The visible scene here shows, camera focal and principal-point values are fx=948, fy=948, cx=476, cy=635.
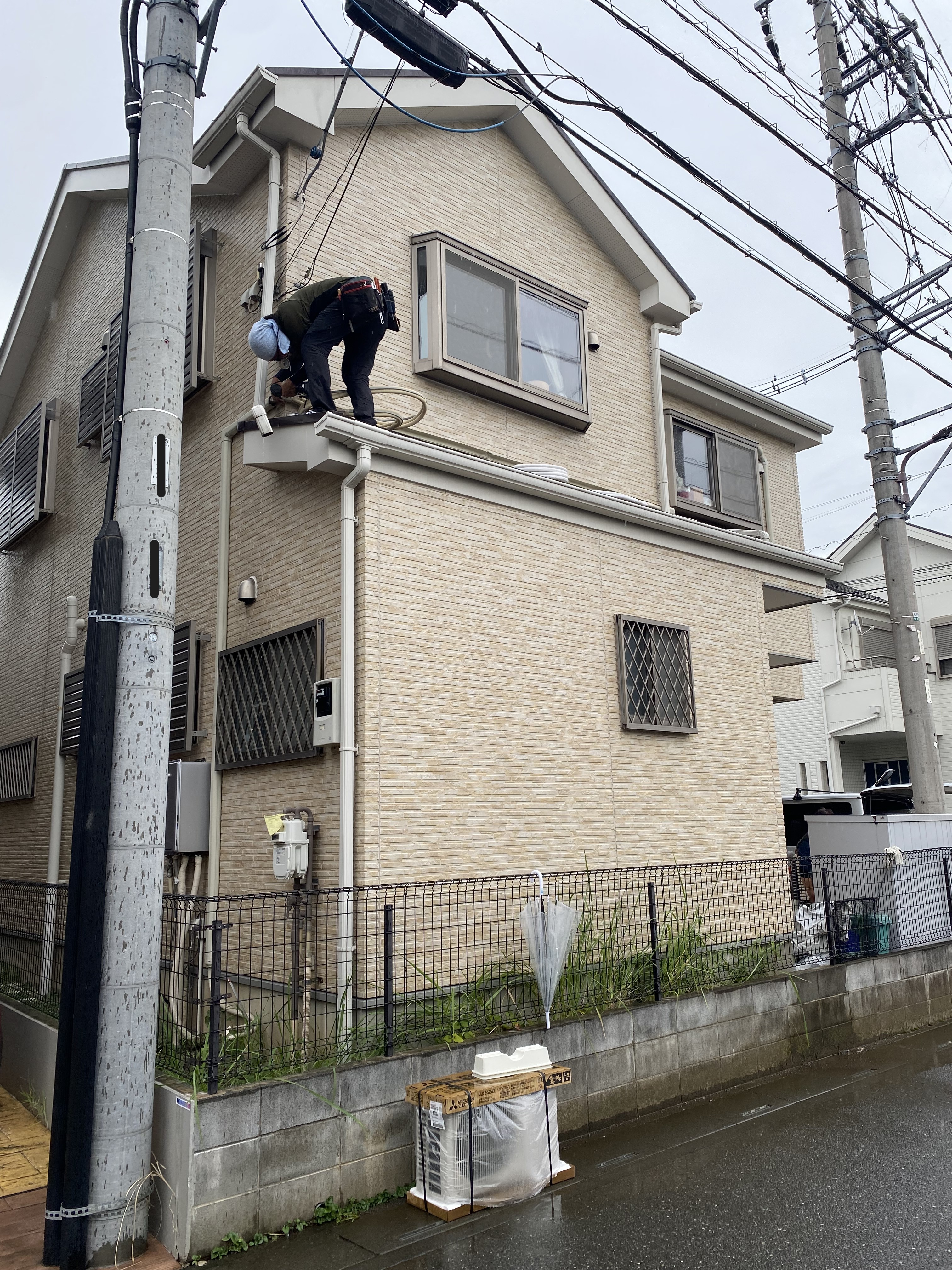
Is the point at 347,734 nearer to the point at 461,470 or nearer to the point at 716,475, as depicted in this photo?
the point at 461,470

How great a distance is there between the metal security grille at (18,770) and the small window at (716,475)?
8.72 meters

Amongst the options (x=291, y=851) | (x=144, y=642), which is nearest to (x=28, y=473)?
(x=291, y=851)

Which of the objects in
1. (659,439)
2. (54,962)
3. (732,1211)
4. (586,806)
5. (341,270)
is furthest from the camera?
(659,439)

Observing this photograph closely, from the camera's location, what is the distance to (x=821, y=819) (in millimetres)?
10977

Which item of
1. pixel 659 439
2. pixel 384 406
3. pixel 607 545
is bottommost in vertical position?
pixel 607 545

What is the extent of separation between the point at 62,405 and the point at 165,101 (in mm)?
8472

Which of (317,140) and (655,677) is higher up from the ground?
(317,140)

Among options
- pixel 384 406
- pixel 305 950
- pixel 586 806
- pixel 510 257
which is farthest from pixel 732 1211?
pixel 510 257

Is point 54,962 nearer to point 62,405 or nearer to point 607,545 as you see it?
point 607,545

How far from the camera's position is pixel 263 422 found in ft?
23.9

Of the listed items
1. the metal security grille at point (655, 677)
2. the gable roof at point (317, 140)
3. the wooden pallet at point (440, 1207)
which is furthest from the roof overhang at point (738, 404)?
the wooden pallet at point (440, 1207)

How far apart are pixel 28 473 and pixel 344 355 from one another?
24.3 ft

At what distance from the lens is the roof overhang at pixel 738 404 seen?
1219cm

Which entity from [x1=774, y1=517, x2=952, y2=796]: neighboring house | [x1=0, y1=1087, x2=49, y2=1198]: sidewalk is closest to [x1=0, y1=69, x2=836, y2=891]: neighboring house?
[x1=0, y1=1087, x2=49, y2=1198]: sidewalk
